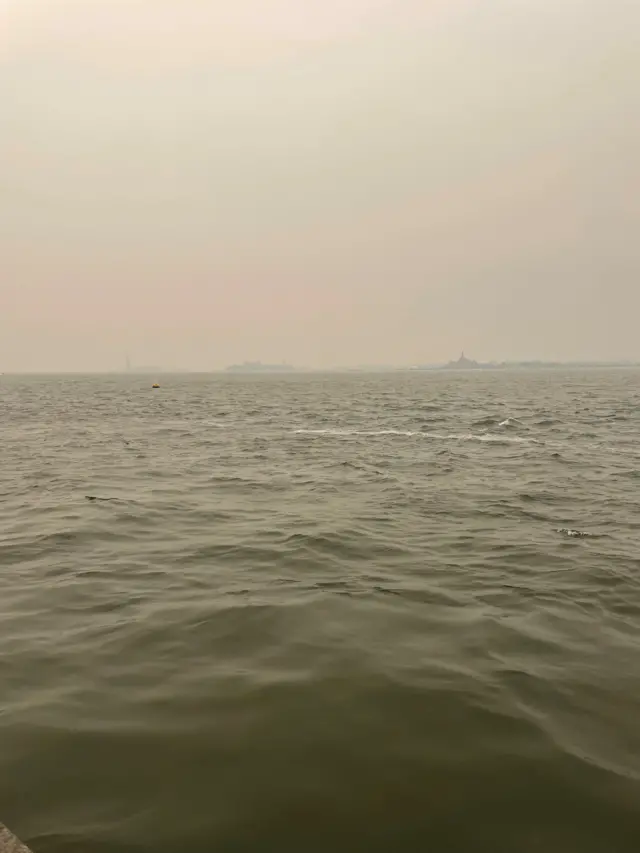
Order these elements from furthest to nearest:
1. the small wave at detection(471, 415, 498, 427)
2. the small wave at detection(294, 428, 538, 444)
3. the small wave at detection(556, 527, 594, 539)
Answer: the small wave at detection(471, 415, 498, 427), the small wave at detection(294, 428, 538, 444), the small wave at detection(556, 527, 594, 539)

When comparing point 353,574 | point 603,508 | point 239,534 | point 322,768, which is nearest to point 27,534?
point 239,534

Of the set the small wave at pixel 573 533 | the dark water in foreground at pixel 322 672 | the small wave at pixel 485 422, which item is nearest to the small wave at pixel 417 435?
the small wave at pixel 485 422

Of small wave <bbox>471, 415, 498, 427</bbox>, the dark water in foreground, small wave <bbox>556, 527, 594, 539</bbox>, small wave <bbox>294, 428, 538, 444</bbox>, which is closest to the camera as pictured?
the dark water in foreground

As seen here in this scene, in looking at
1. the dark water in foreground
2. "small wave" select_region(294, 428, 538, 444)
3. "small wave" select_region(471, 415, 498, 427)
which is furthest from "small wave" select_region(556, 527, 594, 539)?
"small wave" select_region(471, 415, 498, 427)

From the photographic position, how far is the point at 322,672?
6.00 metres

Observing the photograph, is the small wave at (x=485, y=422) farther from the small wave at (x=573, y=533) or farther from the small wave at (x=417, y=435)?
the small wave at (x=573, y=533)

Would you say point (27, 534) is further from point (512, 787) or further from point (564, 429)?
point (564, 429)

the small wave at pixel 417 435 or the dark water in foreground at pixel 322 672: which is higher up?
the small wave at pixel 417 435

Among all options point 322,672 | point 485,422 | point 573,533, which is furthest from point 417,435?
point 322,672

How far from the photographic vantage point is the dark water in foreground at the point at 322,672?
4.04 m

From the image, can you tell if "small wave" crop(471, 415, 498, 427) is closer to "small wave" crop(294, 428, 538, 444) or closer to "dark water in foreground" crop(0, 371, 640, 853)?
"small wave" crop(294, 428, 538, 444)

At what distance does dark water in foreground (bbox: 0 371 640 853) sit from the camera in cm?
404

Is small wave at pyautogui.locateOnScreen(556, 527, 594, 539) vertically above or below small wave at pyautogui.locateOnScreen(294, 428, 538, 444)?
below

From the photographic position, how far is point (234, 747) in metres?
4.78
